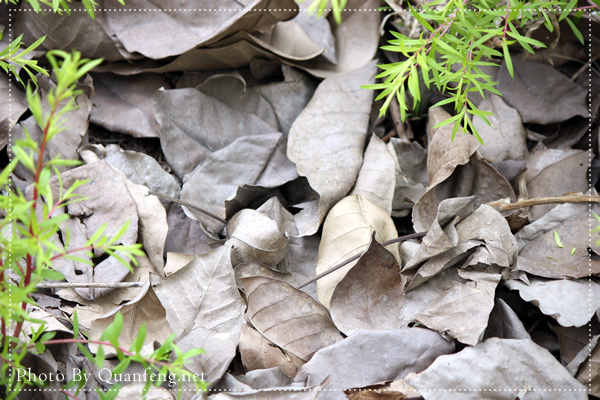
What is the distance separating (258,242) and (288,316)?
0.82 ft

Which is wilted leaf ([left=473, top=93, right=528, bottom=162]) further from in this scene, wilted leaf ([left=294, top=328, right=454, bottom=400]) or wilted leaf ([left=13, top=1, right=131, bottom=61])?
wilted leaf ([left=13, top=1, right=131, bottom=61])

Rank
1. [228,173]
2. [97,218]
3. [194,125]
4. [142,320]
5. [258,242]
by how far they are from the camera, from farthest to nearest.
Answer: [194,125], [228,173], [97,218], [258,242], [142,320]

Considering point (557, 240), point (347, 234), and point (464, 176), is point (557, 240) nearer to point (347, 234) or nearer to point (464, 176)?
point (464, 176)

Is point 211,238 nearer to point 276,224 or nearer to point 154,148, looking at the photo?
point 276,224

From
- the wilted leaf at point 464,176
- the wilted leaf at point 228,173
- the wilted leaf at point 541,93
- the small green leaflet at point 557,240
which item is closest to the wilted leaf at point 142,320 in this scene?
the wilted leaf at point 228,173

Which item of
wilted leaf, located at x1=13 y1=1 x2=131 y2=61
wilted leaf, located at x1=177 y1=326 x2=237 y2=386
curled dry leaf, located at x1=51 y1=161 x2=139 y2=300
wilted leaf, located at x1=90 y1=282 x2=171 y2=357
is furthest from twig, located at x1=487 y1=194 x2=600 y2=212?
wilted leaf, located at x1=13 y1=1 x2=131 y2=61

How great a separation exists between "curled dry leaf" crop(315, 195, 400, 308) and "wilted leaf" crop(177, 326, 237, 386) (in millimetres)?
320

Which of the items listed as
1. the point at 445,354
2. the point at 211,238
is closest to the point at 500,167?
the point at 445,354

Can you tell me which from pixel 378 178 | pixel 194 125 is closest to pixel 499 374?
pixel 378 178

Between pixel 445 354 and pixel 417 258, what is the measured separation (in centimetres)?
29

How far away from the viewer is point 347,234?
5.50 ft

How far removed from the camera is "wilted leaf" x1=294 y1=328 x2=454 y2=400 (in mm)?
1396

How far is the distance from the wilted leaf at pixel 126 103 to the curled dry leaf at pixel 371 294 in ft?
3.23

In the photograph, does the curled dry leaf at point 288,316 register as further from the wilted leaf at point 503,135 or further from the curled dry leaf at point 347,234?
the wilted leaf at point 503,135
